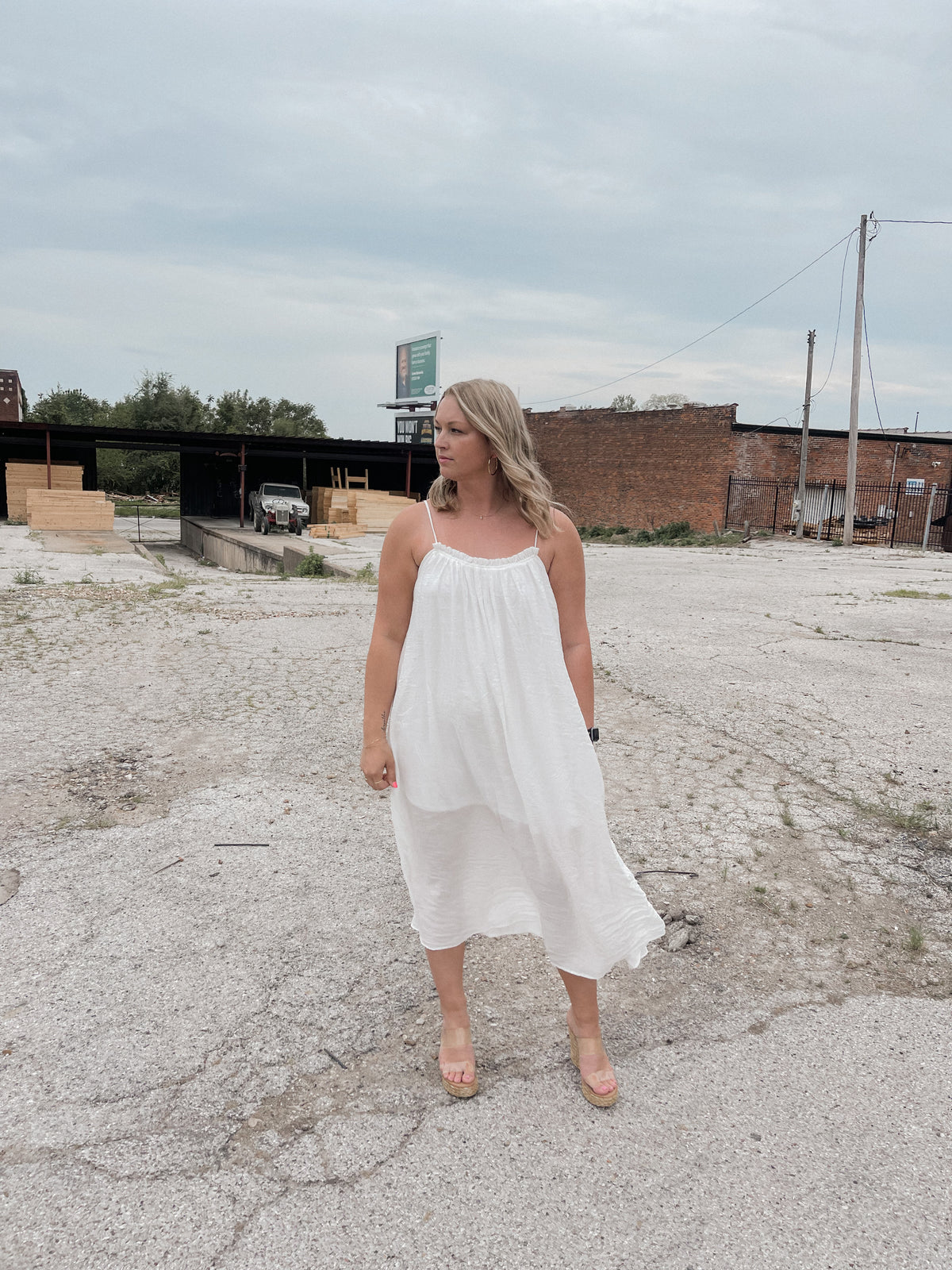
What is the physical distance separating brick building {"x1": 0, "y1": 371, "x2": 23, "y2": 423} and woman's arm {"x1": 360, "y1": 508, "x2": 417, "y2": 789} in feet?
147

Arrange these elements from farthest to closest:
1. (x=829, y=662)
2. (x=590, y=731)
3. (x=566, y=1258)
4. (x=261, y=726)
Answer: (x=829, y=662)
(x=261, y=726)
(x=590, y=731)
(x=566, y=1258)

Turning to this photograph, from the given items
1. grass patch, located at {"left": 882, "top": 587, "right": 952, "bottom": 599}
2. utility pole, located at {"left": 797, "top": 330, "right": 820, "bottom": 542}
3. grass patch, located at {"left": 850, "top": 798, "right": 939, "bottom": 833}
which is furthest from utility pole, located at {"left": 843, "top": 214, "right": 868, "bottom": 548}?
grass patch, located at {"left": 850, "top": 798, "right": 939, "bottom": 833}

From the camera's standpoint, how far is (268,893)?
3121 millimetres

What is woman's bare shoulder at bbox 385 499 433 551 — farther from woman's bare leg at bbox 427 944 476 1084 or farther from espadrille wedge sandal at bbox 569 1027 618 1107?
espadrille wedge sandal at bbox 569 1027 618 1107

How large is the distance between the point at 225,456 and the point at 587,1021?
3464 cm

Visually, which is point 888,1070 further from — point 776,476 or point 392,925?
point 776,476

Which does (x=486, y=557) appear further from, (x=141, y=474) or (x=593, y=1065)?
(x=141, y=474)

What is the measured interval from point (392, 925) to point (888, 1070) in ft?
5.13

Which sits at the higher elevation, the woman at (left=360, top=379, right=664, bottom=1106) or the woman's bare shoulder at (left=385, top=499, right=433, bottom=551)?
the woman's bare shoulder at (left=385, top=499, right=433, bottom=551)

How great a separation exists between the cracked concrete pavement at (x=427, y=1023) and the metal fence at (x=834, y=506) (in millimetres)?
27149

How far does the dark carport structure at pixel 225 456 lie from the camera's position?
95.3 feet

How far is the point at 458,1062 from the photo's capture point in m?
2.17

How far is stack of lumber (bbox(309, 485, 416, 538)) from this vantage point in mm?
26781

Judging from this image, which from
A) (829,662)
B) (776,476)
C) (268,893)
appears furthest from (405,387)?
(268,893)
